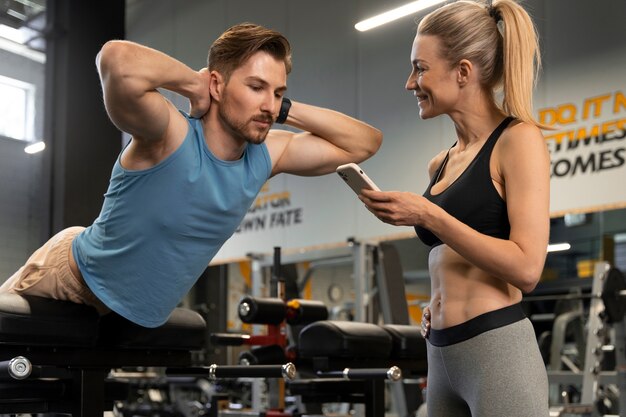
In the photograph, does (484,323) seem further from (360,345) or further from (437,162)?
(360,345)

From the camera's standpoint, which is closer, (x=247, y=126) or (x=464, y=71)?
(x=464, y=71)

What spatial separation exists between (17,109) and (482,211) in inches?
138

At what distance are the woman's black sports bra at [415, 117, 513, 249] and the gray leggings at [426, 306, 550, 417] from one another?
20 centimetres

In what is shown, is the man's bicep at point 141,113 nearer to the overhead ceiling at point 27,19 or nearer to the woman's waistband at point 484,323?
the woman's waistband at point 484,323

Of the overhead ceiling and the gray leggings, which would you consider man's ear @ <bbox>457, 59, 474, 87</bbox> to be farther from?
the overhead ceiling

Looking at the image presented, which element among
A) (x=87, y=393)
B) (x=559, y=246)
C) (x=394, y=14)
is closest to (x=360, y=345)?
(x=87, y=393)

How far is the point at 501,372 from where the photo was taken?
1436mm

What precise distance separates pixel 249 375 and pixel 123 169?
2.37 ft

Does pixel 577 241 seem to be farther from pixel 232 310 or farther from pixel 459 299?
pixel 459 299

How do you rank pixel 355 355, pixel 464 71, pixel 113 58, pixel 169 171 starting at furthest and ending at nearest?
pixel 355 355 → pixel 169 171 → pixel 113 58 → pixel 464 71

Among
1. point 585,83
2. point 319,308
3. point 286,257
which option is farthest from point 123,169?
point 286,257

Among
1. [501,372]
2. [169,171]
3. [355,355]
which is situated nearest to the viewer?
[501,372]

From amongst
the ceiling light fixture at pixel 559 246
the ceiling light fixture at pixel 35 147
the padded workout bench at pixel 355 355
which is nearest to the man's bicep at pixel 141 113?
the padded workout bench at pixel 355 355

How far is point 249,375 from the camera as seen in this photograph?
7.46 feet
